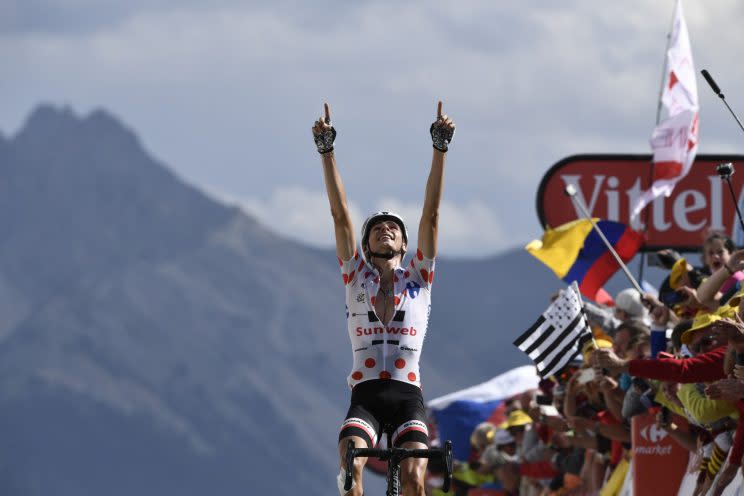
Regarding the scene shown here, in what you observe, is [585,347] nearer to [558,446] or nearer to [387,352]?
[558,446]

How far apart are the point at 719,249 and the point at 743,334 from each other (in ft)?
9.82

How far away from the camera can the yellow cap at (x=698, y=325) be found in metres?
13.3

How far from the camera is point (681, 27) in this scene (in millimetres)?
25422

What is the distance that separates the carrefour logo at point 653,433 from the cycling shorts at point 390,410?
14.5 feet

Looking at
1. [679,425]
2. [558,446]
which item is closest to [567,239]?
[558,446]

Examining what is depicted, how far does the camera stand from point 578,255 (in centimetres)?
2242

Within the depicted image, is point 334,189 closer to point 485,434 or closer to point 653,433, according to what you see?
point 653,433

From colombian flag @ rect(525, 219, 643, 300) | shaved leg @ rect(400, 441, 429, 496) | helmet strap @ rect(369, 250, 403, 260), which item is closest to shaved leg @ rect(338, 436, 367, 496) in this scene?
shaved leg @ rect(400, 441, 429, 496)

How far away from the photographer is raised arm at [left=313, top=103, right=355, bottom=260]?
12844 millimetres

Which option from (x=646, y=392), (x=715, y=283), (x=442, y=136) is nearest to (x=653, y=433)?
(x=646, y=392)

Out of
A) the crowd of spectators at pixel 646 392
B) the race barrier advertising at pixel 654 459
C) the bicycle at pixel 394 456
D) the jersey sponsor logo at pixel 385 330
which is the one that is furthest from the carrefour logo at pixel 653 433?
the bicycle at pixel 394 456

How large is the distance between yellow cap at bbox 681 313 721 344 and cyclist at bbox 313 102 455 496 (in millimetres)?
2012

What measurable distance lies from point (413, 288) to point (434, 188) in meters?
0.70

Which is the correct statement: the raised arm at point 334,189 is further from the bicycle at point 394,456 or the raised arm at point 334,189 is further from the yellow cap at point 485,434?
the yellow cap at point 485,434
